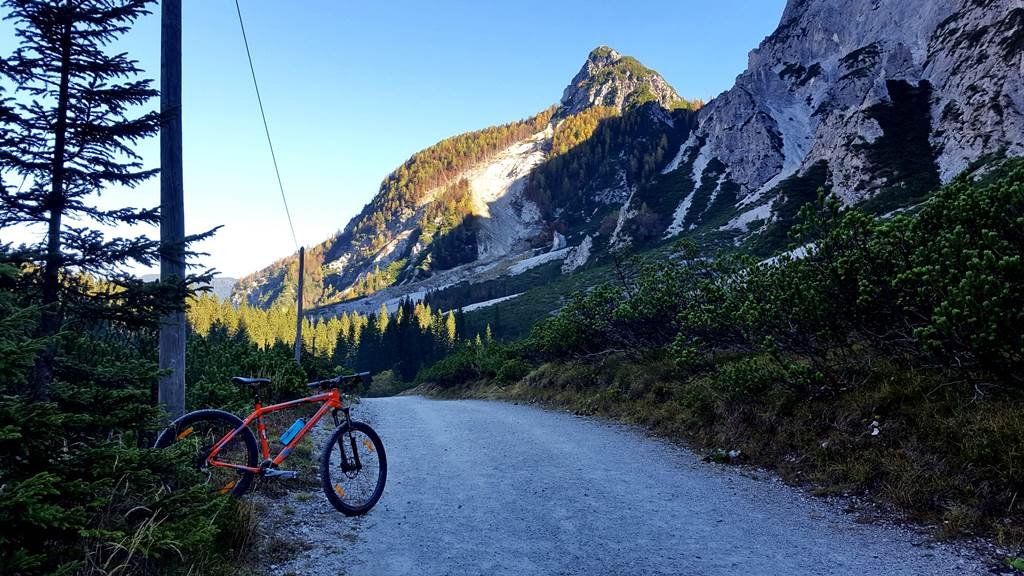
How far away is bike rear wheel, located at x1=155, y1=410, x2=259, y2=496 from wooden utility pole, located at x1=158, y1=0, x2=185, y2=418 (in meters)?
0.54

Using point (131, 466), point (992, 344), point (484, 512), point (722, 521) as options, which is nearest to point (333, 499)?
point (484, 512)

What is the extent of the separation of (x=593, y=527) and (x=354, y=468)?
2758 mm

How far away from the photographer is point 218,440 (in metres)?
5.37

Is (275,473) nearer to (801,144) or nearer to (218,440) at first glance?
(218,440)

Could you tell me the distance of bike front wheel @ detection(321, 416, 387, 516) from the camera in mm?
5410

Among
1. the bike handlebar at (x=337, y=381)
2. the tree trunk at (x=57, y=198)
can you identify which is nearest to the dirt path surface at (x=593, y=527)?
the bike handlebar at (x=337, y=381)

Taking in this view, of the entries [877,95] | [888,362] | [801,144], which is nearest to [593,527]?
[888,362]

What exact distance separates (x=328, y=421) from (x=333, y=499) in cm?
951

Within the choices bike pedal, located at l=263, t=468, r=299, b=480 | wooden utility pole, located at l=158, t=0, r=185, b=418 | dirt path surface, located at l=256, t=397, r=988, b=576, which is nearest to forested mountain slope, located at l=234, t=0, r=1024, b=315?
dirt path surface, located at l=256, t=397, r=988, b=576

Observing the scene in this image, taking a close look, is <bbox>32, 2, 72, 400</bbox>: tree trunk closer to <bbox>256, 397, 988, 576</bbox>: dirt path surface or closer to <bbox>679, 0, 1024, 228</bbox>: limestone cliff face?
<bbox>256, 397, 988, 576</bbox>: dirt path surface

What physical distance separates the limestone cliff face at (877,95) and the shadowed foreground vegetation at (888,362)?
149 feet

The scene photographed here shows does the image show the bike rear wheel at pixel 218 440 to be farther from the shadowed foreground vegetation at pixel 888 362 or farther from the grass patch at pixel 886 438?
the shadowed foreground vegetation at pixel 888 362

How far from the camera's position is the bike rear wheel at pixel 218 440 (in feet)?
16.4

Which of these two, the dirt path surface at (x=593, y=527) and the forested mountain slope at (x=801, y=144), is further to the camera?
the forested mountain slope at (x=801, y=144)
